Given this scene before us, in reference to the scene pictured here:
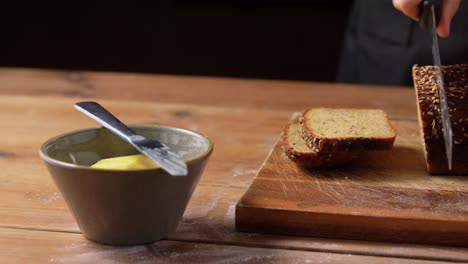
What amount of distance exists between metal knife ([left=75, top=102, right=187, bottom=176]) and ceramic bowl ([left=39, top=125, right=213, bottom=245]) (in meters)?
0.02

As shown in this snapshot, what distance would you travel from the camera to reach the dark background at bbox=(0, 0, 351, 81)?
3.48 meters

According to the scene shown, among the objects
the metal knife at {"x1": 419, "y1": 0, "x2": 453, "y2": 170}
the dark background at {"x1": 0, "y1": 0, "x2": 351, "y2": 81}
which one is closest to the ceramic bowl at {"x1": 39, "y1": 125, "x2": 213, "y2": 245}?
the metal knife at {"x1": 419, "y1": 0, "x2": 453, "y2": 170}

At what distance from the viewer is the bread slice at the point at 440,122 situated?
1233 millimetres

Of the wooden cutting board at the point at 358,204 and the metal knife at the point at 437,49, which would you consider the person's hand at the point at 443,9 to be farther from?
the wooden cutting board at the point at 358,204

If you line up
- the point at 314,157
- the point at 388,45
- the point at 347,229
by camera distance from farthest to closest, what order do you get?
the point at 388,45, the point at 314,157, the point at 347,229

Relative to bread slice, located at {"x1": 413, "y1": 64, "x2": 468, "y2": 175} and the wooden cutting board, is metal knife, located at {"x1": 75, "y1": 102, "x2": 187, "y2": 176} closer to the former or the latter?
the wooden cutting board

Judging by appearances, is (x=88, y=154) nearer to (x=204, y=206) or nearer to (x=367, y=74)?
(x=204, y=206)

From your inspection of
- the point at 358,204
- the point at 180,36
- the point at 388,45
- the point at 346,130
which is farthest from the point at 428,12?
the point at 180,36

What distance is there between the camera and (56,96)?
74.9 inches

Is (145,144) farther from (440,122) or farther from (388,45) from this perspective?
(388,45)

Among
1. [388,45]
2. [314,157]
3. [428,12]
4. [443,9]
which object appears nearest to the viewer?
[314,157]

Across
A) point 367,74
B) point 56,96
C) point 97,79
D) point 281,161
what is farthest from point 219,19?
point 281,161

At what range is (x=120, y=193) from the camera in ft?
2.90

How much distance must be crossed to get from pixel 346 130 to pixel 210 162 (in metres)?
0.26
